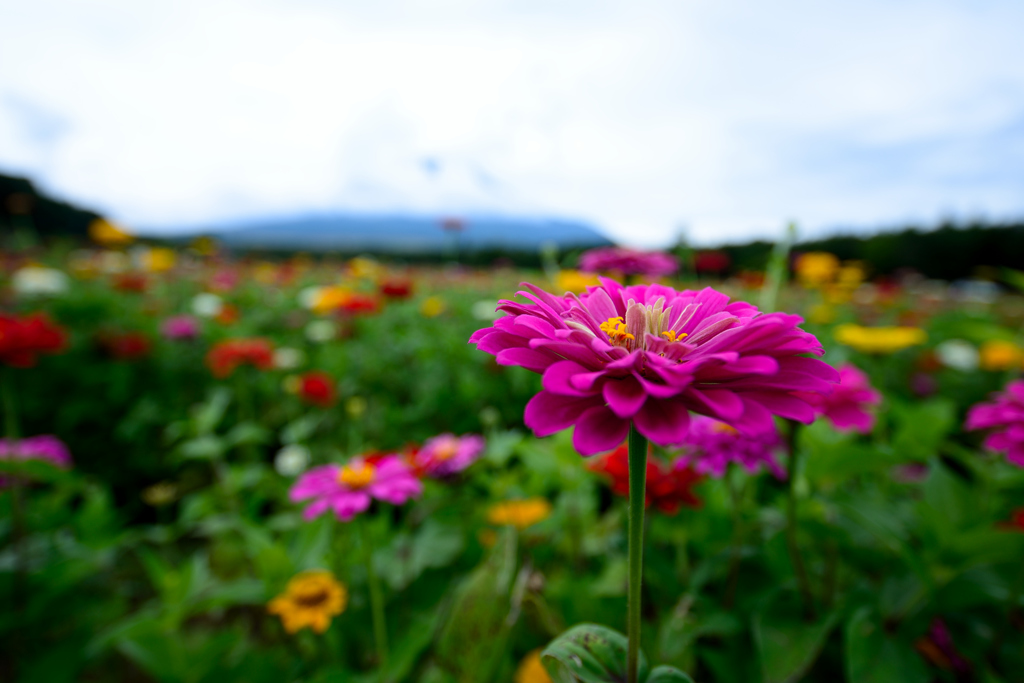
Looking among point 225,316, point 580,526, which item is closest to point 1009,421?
point 580,526

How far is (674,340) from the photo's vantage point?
1.58 ft

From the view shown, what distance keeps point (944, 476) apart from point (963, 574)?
24 centimetres

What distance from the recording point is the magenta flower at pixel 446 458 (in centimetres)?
106

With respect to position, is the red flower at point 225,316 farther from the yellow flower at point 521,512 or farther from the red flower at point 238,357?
the yellow flower at point 521,512

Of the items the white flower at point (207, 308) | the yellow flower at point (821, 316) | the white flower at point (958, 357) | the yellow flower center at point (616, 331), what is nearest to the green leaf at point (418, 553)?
the yellow flower center at point (616, 331)

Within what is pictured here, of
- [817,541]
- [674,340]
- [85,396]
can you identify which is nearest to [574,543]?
[817,541]

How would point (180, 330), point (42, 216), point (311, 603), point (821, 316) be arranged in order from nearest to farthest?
1. point (311, 603)
2. point (180, 330)
3. point (821, 316)
4. point (42, 216)

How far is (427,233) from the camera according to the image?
3395 millimetres

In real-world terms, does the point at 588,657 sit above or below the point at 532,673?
above

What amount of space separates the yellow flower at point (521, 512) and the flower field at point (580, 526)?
0.03 ft

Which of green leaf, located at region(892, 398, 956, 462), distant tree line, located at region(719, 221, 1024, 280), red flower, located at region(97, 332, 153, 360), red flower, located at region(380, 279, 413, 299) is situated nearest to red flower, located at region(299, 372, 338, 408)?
red flower, located at region(380, 279, 413, 299)

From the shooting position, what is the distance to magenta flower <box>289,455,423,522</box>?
2.80 feet

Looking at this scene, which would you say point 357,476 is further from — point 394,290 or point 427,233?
point 427,233

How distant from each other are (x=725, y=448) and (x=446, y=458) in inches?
23.5
